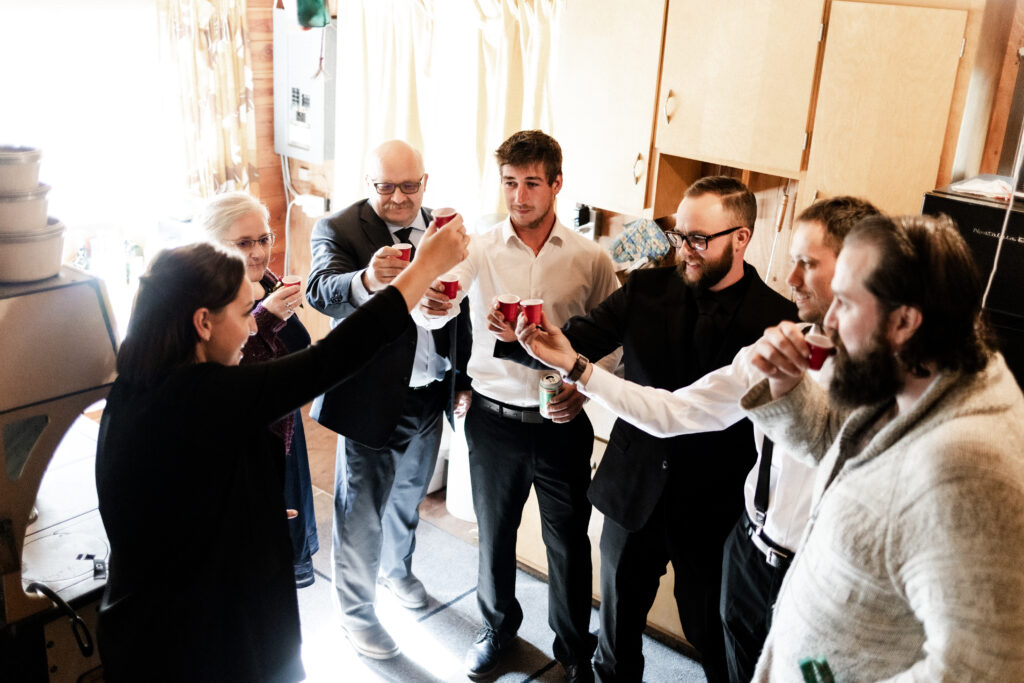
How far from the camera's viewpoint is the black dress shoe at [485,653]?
9.30 ft

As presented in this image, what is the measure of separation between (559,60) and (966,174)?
1.41 metres

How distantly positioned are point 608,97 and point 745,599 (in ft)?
5.83

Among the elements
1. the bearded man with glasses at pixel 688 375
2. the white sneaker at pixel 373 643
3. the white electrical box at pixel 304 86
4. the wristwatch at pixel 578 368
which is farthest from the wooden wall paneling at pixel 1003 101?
the white electrical box at pixel 304 86

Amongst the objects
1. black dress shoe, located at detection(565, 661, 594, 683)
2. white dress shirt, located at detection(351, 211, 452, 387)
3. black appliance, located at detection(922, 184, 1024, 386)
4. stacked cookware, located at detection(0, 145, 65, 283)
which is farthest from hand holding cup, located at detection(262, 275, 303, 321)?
black appliance, located at detection(922, 184, 1024, 386)

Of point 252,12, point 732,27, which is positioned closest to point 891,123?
point 732,27

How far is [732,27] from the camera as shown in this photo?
8.79ft

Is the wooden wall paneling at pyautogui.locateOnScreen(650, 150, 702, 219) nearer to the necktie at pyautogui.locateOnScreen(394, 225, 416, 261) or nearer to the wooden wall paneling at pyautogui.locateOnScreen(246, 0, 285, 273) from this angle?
the necktie at pyautogui.locateOnScreen(394, 225, 416, 261)

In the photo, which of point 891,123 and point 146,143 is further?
point 146,143

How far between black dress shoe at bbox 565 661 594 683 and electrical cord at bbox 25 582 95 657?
1.43 meters

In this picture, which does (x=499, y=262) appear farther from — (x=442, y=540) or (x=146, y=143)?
(x=146, y=143)

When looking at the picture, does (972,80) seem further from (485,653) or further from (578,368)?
(485,653)

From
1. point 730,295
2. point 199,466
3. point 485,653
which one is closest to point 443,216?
point 730,295

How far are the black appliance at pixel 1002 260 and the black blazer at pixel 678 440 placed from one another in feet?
1.53

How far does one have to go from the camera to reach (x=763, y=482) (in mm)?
1993
